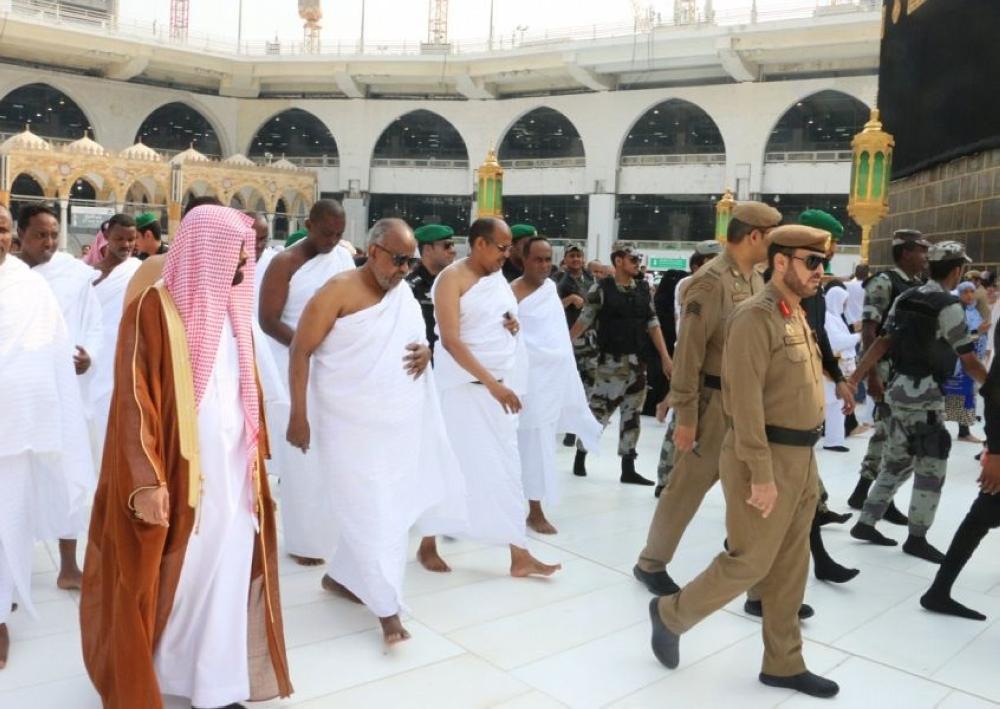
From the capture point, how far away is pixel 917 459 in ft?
12.9

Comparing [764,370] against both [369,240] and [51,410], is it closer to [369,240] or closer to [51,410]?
[369,240]

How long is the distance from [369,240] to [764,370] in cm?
141

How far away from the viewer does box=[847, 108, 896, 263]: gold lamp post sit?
1093cm

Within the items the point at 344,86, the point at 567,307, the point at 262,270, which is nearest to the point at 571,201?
the point at 344,86

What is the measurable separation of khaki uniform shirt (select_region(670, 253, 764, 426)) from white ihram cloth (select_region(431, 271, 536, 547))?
2.53ft

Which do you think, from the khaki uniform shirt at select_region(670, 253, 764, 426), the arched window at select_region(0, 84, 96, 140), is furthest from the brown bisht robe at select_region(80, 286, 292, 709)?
the arched window at select_region(0, 84, 96, 140)

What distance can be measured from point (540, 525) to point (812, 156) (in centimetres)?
2295

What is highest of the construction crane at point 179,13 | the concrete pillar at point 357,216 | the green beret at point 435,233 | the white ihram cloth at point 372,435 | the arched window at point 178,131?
the construction crane at point 179,13

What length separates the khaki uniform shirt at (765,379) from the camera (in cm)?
247

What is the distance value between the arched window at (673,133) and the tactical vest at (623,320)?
22.3 meters

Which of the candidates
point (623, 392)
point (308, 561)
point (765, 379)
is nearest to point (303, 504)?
point (308, 561)

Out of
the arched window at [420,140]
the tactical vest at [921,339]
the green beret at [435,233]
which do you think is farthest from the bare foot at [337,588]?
A: the arched window at [420,140]

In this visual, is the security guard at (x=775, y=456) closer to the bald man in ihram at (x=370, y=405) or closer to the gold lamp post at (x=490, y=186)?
the bald man in ihram at (x=370, y=405)

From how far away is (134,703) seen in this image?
6.75ft
